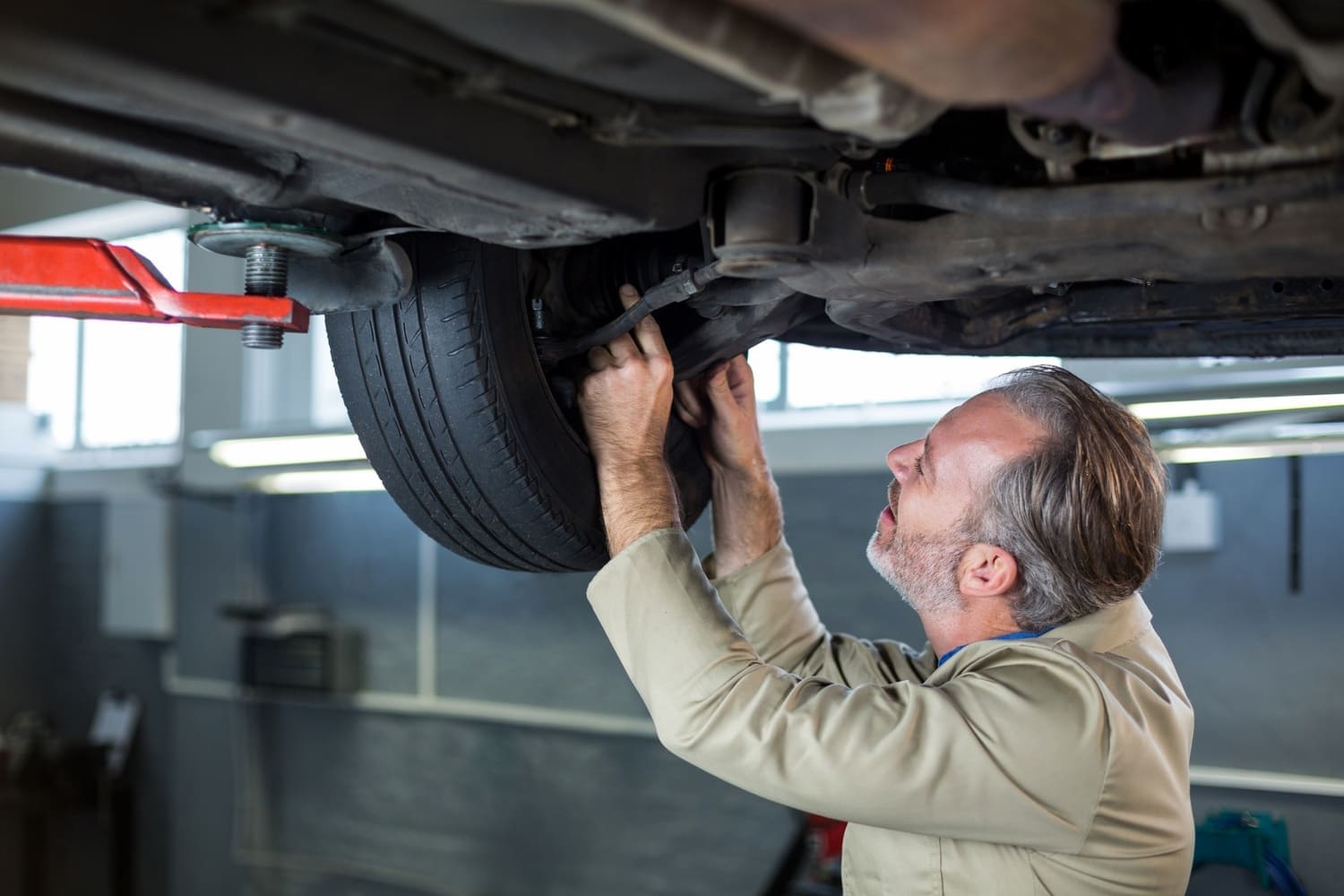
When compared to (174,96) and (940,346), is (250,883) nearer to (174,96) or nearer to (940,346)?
(940,346)

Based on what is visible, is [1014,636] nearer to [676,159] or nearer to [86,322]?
[676,159]

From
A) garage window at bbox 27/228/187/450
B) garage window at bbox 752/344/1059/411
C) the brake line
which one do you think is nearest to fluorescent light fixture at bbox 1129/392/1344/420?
garage window at bbox 752/344/1059/411

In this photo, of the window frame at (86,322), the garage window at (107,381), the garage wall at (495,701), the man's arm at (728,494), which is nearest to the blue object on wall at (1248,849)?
the garage wall at (495,701)

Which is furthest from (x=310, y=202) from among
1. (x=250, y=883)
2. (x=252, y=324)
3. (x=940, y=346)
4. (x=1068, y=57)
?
(x=250, y=883)

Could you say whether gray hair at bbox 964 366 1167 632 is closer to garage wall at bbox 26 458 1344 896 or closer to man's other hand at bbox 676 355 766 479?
man's other hand at bbox 676 355 766 479

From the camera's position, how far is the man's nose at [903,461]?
1477 mm

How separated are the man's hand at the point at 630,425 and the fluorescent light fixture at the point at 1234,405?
74.2 inches

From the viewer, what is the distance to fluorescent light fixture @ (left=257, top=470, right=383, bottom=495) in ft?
16.8

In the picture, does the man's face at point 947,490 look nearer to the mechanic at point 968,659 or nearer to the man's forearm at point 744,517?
the mechanic at point 968,659

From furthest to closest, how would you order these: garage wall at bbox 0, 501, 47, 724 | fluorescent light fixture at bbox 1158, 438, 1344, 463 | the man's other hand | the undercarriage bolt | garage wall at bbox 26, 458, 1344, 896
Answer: garage wall at bbox 0, 501, 47, 724 → garage wall at bbox 26, 458, 1344, 896 → fluorescent light fixture at bbox 1158, 438, 1344, 463 → the man's other hand → the undercarriage bolt

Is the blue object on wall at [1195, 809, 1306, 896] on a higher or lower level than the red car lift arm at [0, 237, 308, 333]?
lower

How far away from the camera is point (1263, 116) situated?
32.4 inches

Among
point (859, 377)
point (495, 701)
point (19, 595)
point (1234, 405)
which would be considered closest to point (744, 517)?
point (1234, 405)

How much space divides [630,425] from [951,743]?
46 centimetres
